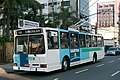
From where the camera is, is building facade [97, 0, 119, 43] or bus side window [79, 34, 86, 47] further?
building facade [97, 0, 119, 43]

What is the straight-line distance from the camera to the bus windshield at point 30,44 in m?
15.8

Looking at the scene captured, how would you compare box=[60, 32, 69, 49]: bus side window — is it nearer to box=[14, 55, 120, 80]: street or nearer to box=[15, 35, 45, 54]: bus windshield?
box=[14, 55, 120, 80]: street

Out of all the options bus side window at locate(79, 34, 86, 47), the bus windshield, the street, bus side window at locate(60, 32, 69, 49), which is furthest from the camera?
bus side window at locate(79, 34, 86, 47)

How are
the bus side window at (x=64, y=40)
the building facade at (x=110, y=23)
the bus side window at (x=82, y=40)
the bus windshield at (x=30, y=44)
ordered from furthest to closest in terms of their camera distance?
the building facade at (x=110, y=23) < the bus side window at (x=82, y=40) < the bus side window at (x=64, y=40) < the bus windshield at (x=30, y=44)

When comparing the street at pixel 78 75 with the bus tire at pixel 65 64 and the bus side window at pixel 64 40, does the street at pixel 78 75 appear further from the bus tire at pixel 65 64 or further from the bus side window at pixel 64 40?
the bus side window at pixel 64 40

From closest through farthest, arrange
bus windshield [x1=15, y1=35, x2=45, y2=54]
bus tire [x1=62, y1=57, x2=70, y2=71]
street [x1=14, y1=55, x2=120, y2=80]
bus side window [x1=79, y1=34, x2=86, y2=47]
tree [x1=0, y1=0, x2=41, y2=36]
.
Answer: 1. street [x1=14, y1=55, x2=120, y2=80]
2. bus windshield [x1=15, y1=35, x2=45, y2=54]
3. bus tire [x1=62, y1=57, x2=70, y2=71]
4. bus side window [x1=79, y1=34, x2=86, y2=47]
5. tree [x1=0, y1=0, x2=41, y2=36]

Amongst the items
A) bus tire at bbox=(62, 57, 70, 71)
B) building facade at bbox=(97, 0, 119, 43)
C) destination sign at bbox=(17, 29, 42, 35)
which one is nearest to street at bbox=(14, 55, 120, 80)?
bus tire at bbox=(62, 57, 70, 71)

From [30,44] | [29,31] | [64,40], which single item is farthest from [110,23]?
[30,44]

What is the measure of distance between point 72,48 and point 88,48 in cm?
400

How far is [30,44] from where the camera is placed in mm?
16156

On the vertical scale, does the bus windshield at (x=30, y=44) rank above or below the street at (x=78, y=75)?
above

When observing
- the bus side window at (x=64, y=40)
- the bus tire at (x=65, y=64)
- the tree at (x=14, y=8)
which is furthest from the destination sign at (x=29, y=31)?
the tree at (x=14, y=8)

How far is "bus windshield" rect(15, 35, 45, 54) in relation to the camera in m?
15.8

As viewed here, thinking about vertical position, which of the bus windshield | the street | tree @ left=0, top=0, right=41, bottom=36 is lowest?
the street
